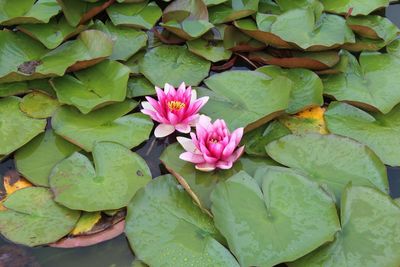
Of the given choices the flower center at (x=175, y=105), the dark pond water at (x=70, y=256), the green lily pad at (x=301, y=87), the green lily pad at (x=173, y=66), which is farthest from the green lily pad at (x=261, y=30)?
the dark pond water at (x=70, y=256)

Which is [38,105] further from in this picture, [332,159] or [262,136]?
[332,159]

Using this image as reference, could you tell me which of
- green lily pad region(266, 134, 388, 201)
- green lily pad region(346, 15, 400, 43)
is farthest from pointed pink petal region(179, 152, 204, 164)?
green lily pad region(346, 15, 400, 43)

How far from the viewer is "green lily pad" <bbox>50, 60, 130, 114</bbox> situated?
7.82ft

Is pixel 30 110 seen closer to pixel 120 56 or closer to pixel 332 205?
pixel 120 56

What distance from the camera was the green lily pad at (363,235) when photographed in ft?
5.97

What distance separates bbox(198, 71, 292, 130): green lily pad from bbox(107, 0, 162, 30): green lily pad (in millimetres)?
562

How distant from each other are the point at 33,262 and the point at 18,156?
0.52 meters

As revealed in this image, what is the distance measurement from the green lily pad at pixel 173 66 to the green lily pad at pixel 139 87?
4cm

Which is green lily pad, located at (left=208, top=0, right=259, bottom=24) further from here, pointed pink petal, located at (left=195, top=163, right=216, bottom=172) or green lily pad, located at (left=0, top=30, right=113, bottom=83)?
pointed pink petal, located at (left=195, top=163, right=216, bottom=172)

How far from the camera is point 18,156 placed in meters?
2.26

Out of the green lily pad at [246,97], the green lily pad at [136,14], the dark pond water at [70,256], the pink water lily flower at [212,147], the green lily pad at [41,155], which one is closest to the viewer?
the dark pond water at [70,256]

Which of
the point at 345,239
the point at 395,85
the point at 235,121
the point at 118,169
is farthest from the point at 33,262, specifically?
the point at 395,85

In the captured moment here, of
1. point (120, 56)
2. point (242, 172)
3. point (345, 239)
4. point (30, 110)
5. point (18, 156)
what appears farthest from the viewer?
point (120, 56)

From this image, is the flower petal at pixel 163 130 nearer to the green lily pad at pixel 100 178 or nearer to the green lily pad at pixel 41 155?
the green lily pad at pixel 100 178
